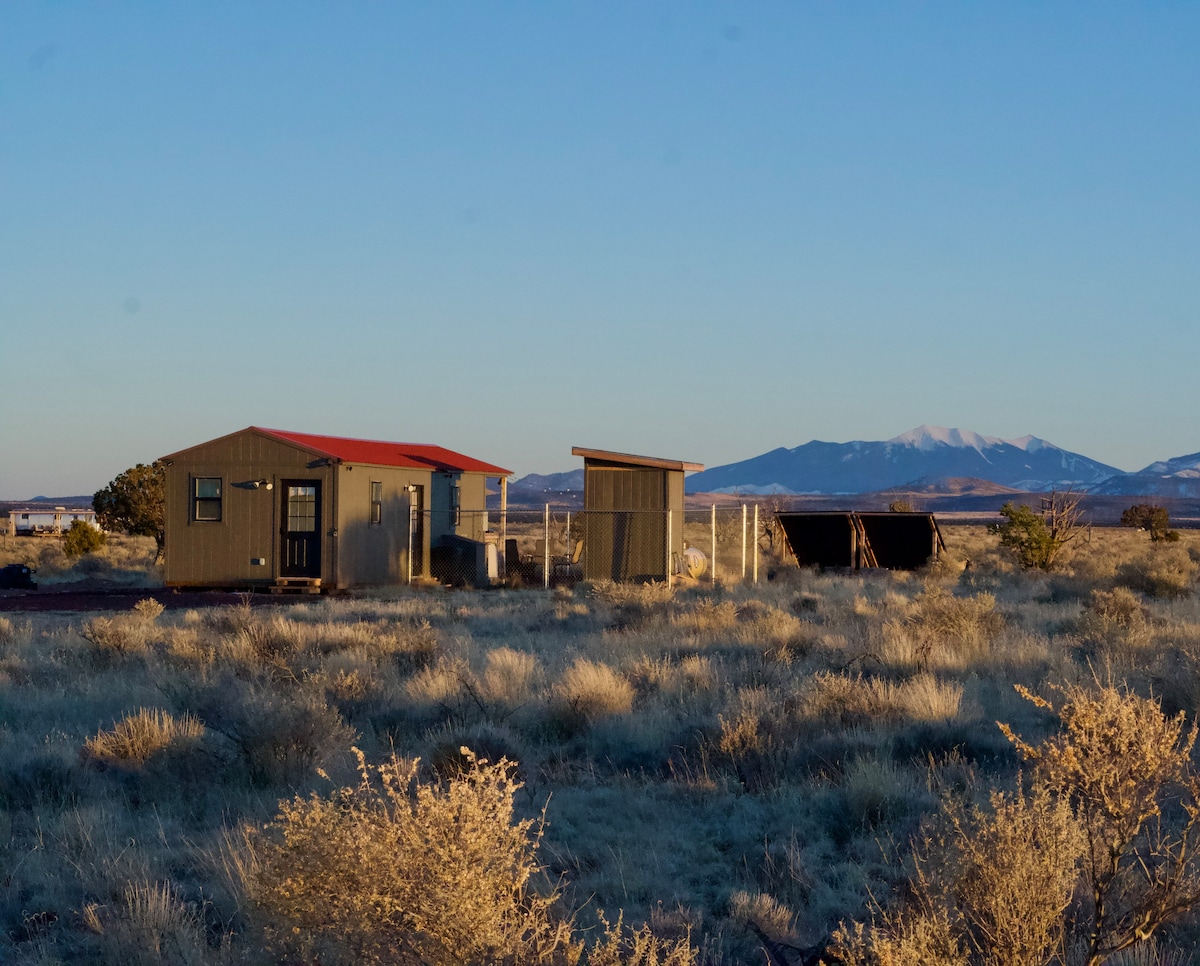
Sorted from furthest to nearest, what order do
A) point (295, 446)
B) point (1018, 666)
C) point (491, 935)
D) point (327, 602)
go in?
1. point (295, 446)
2. point (327, 602)
3. point (1018, 666)
4. point (491, 935)

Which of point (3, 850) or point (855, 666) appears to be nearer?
point (3, 850)

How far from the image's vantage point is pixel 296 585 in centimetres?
2311

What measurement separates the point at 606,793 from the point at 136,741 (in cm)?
314

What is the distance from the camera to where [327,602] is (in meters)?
19.9

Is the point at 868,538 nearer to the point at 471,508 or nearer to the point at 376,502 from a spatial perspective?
the point at 471,508

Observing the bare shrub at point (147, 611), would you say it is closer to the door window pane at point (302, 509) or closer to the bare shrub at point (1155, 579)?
the door window pane at point (302, 509)

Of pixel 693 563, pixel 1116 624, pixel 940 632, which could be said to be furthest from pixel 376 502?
pixel 1116 624

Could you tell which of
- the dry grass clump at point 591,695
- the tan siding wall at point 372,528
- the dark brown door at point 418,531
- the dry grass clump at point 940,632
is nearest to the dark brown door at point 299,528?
the tan siding wall at point 372,528

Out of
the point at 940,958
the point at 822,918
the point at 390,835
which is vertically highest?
the point at 390,835

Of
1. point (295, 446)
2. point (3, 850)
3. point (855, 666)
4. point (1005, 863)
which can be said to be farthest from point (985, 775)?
point (295, 446)

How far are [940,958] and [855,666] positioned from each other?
291 inches

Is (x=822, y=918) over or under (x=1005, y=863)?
under

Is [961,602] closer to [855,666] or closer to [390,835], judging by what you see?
[855,666]

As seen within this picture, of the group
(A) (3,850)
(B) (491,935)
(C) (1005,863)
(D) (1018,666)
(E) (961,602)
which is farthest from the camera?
(E) (961,602)
